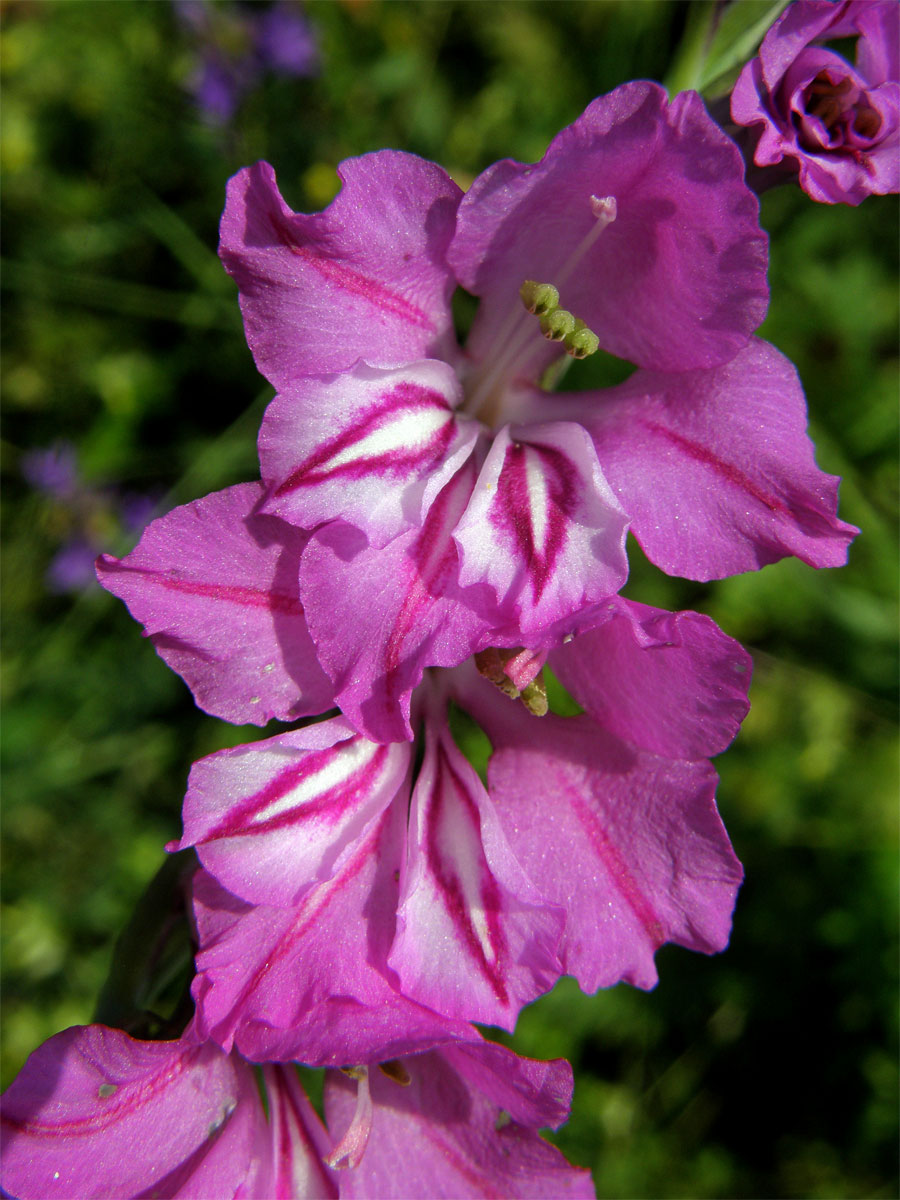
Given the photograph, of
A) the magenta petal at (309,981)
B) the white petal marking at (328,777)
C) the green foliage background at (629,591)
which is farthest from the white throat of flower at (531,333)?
the green foliage background at (629,591)

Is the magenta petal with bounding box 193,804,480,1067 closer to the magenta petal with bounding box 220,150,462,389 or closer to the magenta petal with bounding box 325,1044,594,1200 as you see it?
the magenta petal with bounding box 325,1044,594,1200

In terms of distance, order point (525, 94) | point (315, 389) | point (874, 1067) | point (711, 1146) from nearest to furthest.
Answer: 1. point (315, 389)
2. point (874, 1067)
3. point (711, 1146)
4. point (525, 94)

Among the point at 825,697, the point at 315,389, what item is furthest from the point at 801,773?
the point at 315,389

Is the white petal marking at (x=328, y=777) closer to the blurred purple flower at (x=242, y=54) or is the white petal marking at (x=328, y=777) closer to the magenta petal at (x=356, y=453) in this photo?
the magenta petal at (x=356, y=453)

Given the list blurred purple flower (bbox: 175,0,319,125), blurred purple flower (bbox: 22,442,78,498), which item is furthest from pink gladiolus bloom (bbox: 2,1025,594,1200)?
blurred purple flower (bbox: 175,0,319,125)

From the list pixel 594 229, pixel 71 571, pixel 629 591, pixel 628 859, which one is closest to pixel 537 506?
pixel 594 229

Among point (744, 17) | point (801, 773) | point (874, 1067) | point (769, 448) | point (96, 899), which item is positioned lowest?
point (96, 899)

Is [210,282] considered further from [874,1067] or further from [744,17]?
[874,1067]
